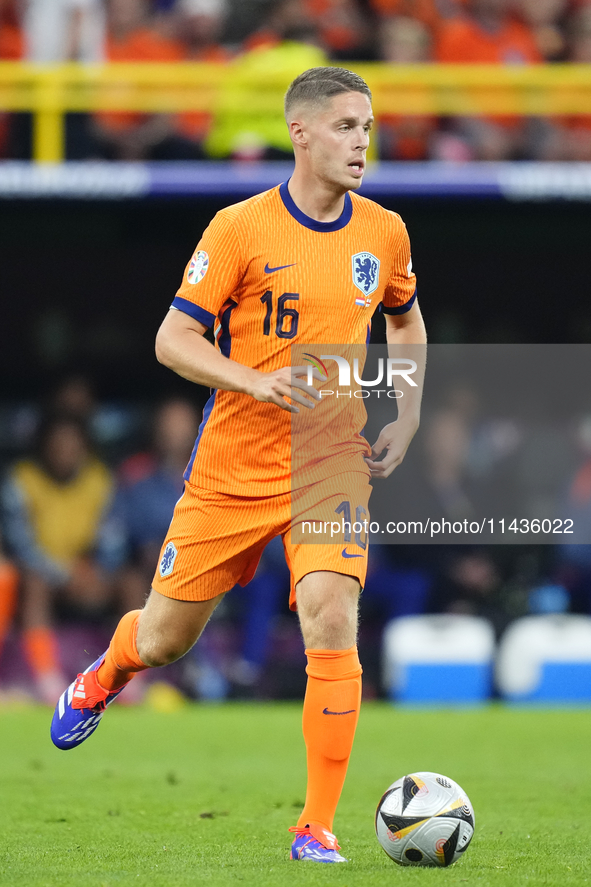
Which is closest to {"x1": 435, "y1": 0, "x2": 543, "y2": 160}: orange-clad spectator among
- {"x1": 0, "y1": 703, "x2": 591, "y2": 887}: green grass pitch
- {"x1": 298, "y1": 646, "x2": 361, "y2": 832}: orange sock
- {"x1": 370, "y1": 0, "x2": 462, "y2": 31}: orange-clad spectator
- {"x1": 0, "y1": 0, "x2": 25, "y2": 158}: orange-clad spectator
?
{"x1": 370, "y1": 0, "x2": 462, "y2": 31}: orange-clad spectator

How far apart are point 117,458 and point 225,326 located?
7303 mm

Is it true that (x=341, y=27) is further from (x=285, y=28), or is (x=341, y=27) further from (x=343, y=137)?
(x=343, y=137)

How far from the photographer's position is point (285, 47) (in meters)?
10.8

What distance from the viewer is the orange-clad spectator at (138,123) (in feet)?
35.7

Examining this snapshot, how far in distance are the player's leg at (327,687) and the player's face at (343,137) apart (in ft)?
4.31

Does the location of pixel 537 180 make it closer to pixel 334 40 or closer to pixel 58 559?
pixel 334 40

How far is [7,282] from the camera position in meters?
12.7

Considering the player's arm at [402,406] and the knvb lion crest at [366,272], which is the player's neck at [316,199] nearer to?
the knvb lion crest at [366,272]

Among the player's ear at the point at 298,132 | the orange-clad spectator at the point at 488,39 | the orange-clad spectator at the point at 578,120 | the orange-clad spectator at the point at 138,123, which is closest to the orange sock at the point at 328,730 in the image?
the player's ear at the point at 298,132

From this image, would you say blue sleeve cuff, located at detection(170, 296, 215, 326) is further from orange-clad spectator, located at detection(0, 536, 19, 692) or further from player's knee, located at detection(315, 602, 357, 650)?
orange-clad spectator, located at detection(0, 536, 19, 692)

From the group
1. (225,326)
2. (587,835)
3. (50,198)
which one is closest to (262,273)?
(225,326)

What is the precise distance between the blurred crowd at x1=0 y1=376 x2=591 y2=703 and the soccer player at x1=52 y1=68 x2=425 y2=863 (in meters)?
5.81

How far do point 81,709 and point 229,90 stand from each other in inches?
265

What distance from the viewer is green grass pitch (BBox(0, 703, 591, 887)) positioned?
4156 millimetres
